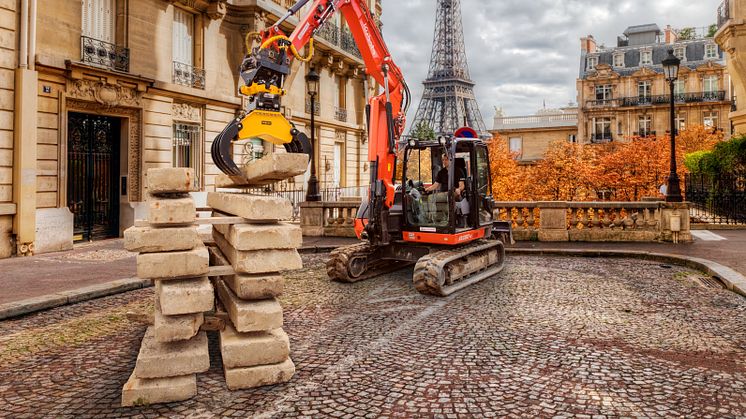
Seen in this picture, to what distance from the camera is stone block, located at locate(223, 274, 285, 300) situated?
4605mm

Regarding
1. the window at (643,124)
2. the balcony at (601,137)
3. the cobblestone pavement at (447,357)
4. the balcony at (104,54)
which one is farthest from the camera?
the balcony at (601,137)

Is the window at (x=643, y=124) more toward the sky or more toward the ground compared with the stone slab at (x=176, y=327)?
more toward the sky

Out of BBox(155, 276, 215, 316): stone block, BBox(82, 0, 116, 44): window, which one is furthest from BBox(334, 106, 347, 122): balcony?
BBox(155, 276, 215, 316): stone block

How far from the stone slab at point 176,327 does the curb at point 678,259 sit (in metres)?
7.91

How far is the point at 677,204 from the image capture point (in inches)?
552

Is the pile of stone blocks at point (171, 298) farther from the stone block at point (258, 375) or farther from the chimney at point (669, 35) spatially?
the chimney at point (669, 35)

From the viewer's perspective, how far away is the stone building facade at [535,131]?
5650 centimetres

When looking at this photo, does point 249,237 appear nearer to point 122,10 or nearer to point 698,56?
point 122,10

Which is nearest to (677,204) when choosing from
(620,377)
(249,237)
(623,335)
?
(623,335)

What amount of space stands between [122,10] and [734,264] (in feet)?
54.8

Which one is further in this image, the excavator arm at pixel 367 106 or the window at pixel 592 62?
the window at pixel 592 62

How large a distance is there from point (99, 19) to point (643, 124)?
5257 centimetres

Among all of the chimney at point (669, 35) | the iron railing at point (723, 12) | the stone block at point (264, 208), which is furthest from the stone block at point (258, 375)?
the chimney at point (669, 35)

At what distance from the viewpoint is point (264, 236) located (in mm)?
4641
